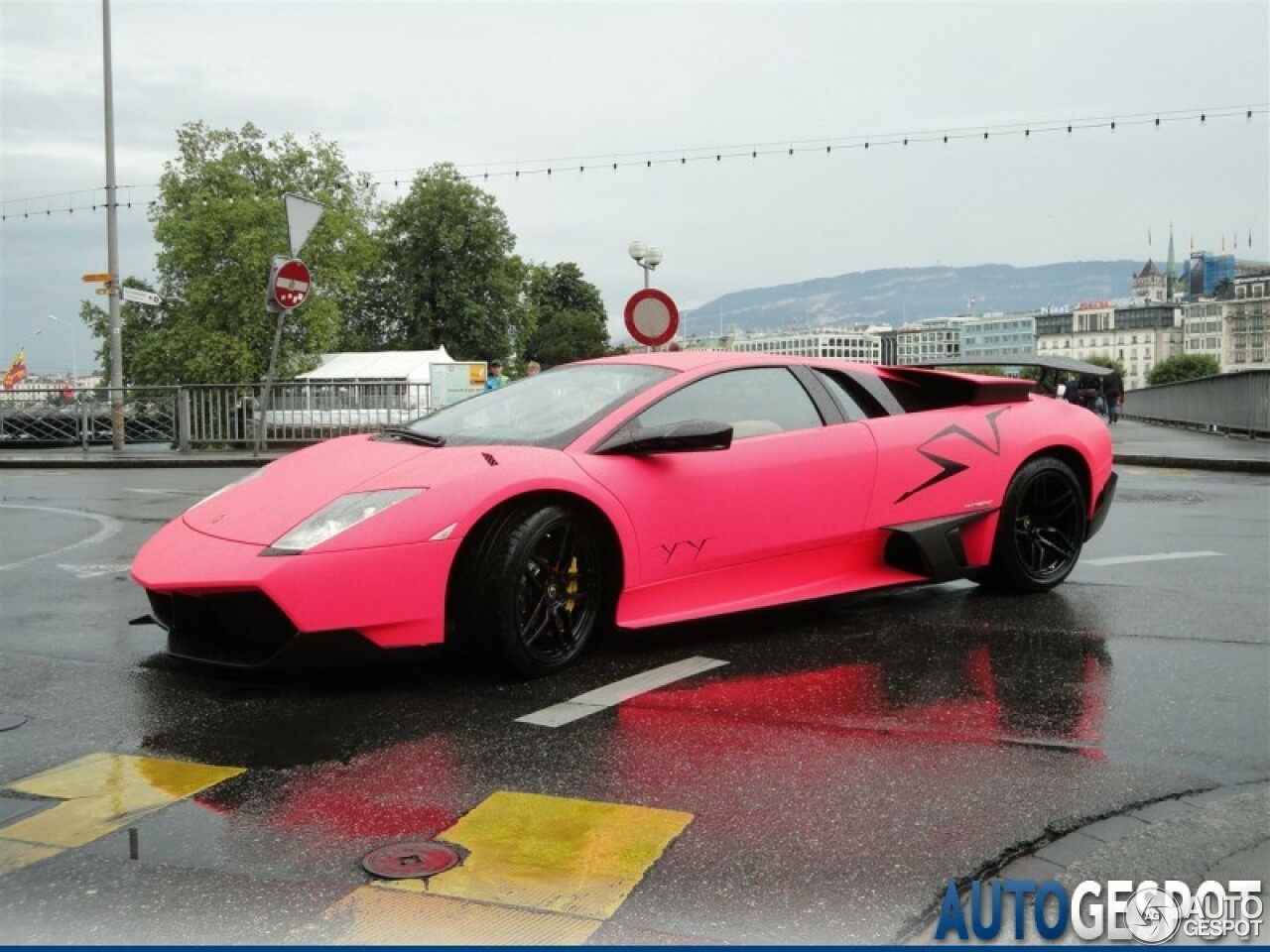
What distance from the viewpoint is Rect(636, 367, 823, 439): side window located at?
5.12 m

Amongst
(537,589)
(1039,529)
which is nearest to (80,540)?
(537,589)

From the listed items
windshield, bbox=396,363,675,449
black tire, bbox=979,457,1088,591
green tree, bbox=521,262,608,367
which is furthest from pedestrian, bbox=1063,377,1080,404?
green tree, bbox=521,262,608,367

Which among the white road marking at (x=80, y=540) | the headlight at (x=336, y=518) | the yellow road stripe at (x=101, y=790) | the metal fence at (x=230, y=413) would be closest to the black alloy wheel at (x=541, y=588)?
the headlight at (x=336, y=518)

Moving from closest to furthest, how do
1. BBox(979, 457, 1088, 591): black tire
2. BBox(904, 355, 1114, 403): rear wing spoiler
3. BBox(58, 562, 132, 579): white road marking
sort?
BBox(979, 457, 1088, 591): black tire < BBox(904, 355, 1114, 403): rear wing spoiler < BBox(58, 562, 132, 579): white road marking

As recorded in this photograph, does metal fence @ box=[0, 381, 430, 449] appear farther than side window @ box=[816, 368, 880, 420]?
Yes

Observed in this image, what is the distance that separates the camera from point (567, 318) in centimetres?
9512

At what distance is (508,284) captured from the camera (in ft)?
228

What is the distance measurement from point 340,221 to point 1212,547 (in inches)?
2052

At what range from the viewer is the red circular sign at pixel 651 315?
1377 cm

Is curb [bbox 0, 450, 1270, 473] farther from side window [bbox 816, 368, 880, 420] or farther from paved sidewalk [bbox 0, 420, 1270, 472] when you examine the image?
side window [bbox 816, 368, 880, 420]

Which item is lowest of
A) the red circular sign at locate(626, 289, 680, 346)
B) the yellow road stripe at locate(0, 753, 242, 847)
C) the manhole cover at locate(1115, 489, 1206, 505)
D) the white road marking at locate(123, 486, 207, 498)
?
the yellow road stripe at locate(0, 753, 242, 847)

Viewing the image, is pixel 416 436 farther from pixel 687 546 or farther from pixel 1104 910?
pixel 1104 910

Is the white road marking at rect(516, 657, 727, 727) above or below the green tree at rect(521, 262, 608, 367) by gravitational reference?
below

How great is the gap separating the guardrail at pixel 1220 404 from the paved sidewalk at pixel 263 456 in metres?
0.61
